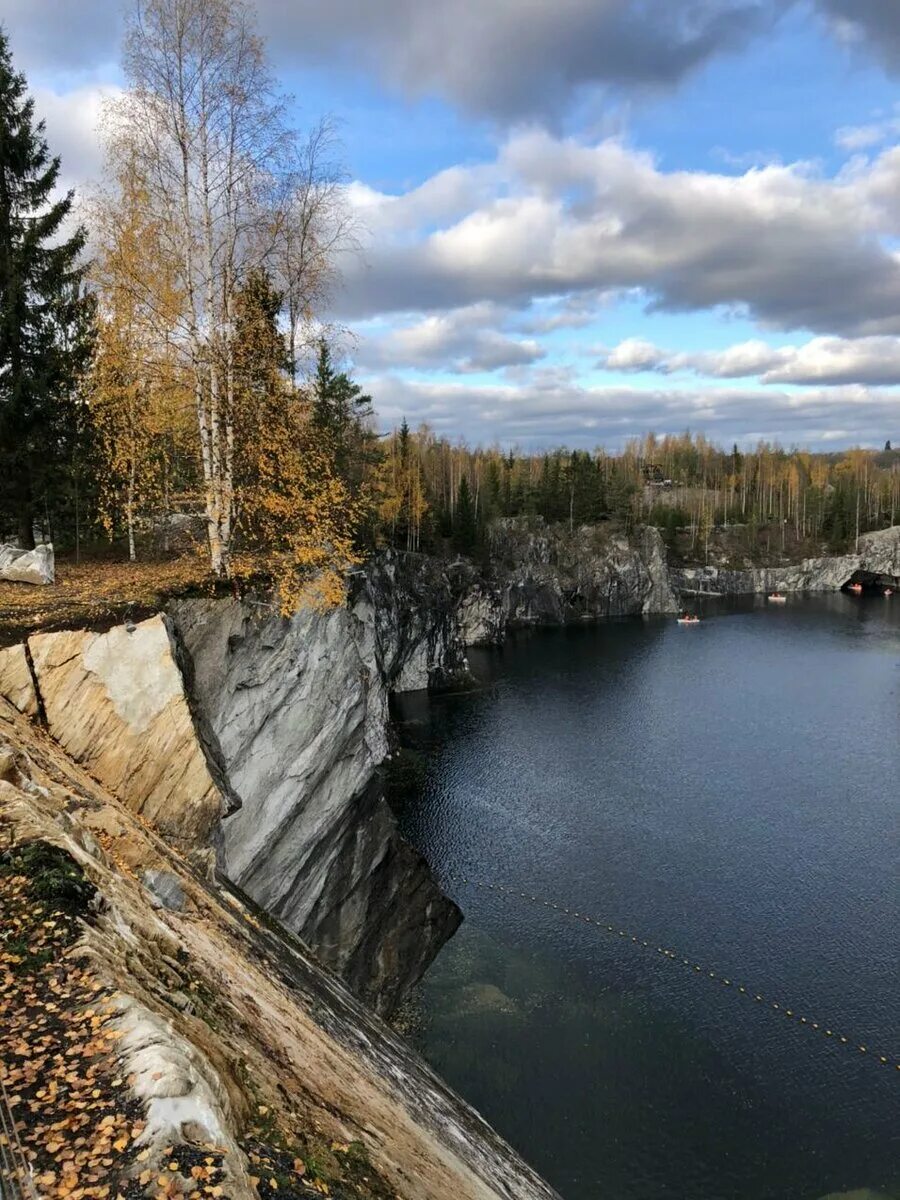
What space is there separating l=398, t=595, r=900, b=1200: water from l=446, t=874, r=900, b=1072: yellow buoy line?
18 cm

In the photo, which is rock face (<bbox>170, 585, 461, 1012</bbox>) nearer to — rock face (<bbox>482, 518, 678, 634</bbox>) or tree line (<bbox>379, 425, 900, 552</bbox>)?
tree line (<bbox>379, 425, 900, 552</bbox>)

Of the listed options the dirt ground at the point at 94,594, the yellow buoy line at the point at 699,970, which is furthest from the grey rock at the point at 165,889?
the yellow buoy line at the point at 699,970

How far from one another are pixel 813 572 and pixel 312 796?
4850 inches

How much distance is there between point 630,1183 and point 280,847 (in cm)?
1202

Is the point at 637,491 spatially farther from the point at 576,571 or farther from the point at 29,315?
the point at 29,315

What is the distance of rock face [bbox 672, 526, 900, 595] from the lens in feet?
395

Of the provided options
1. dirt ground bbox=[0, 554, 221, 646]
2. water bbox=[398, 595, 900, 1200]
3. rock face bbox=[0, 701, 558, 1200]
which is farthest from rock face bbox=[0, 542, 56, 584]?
water bbox=[398, 595, 900, 1200]

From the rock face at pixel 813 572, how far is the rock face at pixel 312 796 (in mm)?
105272

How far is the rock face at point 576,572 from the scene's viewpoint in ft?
312

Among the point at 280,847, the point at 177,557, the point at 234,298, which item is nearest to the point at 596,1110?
the point at 280,847

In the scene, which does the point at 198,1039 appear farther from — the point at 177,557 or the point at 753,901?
the point at 753,901

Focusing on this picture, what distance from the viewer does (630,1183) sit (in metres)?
17.8

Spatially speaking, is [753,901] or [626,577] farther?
[626,577]

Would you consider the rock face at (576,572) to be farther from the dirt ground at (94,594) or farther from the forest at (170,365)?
the dirt ground at (94,594)
